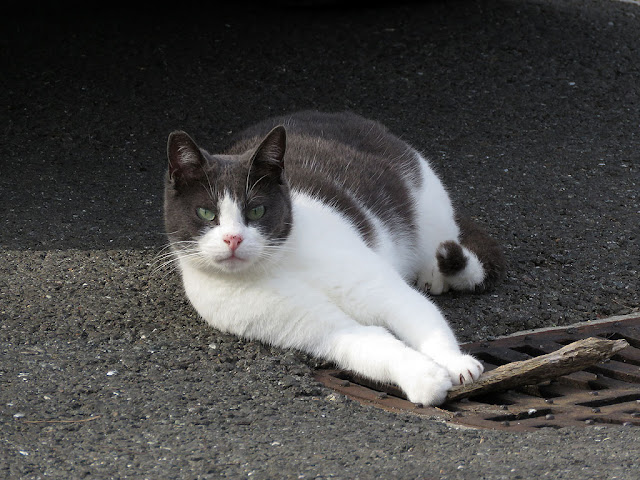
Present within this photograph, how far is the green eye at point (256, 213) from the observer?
3.13 meters

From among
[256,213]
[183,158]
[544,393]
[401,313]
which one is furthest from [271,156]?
[544,393]

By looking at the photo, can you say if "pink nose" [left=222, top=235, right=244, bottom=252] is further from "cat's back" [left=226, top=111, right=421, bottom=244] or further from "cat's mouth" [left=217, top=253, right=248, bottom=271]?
"cat's back" [left=226, top=111, right=421, bottom=244]

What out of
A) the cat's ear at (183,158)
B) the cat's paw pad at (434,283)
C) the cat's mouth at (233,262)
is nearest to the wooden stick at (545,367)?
the cat's mouth at (233,262)

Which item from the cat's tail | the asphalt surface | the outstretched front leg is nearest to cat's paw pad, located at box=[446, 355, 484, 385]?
the outstretched front leg

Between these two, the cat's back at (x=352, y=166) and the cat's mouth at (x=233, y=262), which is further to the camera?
the cat's back at (x=352, y=166)

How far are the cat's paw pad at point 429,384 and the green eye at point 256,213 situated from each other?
810 millimetres

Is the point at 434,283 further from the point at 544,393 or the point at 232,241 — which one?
the point at 232,241

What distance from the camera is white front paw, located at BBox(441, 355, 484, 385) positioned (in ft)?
9.53

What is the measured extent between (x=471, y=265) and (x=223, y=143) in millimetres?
2415

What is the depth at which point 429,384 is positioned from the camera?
9.31 ft

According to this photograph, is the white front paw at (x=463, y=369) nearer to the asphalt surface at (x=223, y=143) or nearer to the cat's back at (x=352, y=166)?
the asphalt surface at (x=223, y=143)

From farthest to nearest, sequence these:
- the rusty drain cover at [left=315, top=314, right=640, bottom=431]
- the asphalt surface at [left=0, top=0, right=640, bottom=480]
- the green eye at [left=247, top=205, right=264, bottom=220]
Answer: the green eye at [left=247, top=205, right=264, bottom=220], the rusty drain cover at [left=315, top=314, right=640, bottom=431], the asphalt surface at [left=0, top=0, right=640, bottom=480]

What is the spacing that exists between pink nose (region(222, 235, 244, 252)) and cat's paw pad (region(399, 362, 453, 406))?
761 millimetres

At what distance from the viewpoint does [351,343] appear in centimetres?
308
